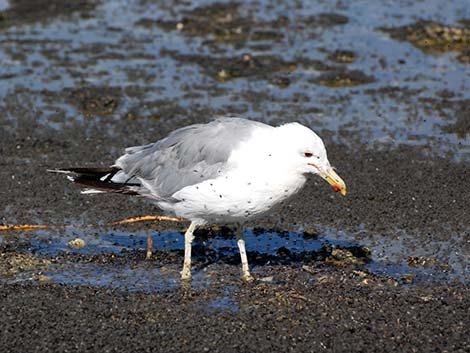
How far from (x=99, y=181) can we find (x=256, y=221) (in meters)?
1.70

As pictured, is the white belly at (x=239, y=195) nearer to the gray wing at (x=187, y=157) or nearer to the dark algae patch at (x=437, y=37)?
the gray wing at (x=187, y=157)

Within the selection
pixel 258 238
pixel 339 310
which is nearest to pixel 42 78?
pixel 258 238

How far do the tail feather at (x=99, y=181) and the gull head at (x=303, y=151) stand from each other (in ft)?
5.29

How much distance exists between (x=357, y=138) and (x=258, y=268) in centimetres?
354

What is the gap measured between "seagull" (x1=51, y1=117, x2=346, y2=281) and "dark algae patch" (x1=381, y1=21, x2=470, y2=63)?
694cm

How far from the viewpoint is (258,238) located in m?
8.85

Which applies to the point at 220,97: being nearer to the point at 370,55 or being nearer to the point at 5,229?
the point at 370,55

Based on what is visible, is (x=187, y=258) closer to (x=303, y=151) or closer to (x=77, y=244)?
(x=77, y=244)

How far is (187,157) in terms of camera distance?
7.87 metres

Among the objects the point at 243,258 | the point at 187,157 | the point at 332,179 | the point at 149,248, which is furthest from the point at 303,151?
the point at 149,248

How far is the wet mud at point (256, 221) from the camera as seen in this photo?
6.94 meters

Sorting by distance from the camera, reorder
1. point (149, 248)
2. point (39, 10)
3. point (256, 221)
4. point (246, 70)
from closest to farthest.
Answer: point (149, 248) < point (256, 221) < point (246, 70) < point (39, 10)

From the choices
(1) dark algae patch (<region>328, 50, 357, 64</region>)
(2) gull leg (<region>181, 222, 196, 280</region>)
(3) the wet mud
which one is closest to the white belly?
(2) gull leg (<region>181, 222, 196, 280</region>)

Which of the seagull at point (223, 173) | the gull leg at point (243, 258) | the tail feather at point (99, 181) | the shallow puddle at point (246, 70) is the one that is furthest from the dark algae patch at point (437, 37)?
the tail feather at point (99, 181)
